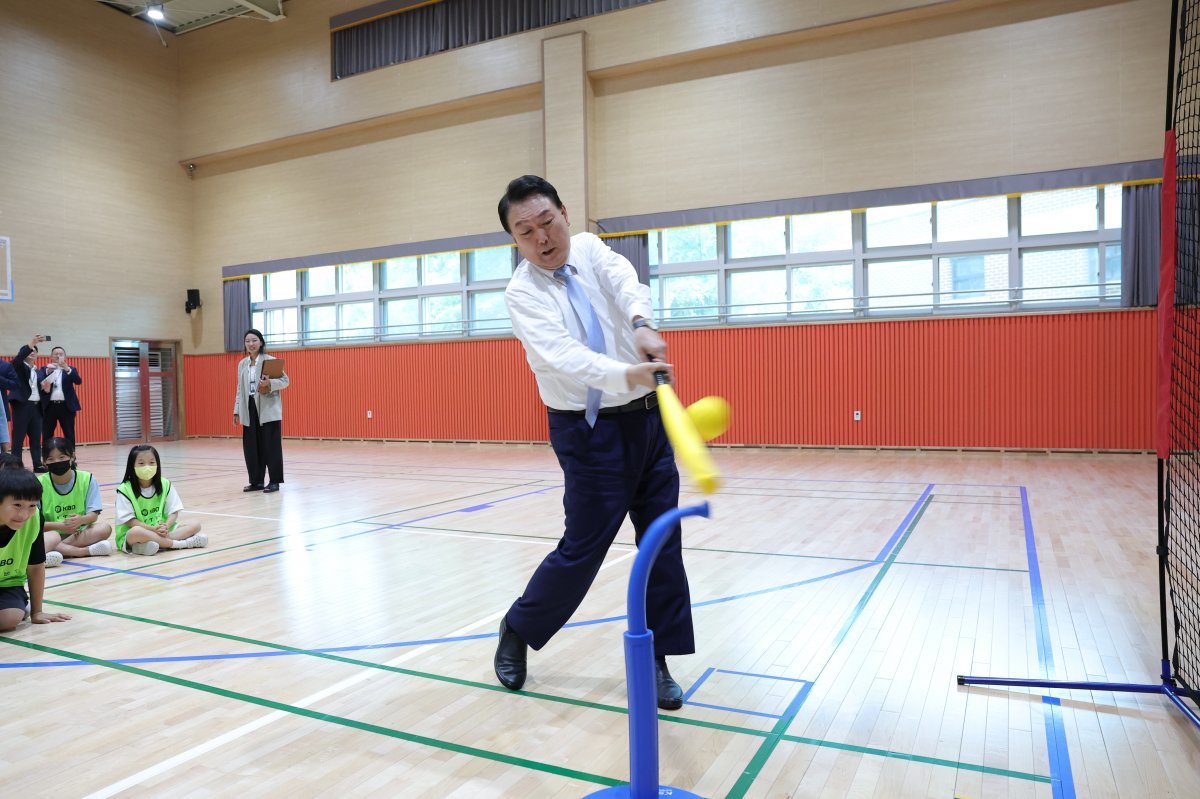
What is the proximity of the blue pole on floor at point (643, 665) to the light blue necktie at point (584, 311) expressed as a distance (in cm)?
91

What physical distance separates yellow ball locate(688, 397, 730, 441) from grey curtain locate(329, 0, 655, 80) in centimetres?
1233

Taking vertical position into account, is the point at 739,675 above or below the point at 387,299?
below

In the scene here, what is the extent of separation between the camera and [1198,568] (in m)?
3.93

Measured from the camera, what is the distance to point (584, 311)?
2408mm

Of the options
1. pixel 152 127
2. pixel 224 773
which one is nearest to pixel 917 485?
pixel 224 773

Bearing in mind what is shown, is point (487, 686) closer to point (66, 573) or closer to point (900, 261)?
point (66, 573)

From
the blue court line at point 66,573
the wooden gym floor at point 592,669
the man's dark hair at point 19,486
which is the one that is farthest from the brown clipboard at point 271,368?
the man's dark hair at point 19,486

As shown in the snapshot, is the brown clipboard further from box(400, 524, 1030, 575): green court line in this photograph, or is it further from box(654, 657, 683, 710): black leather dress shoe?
box(654, 657, 683, 710): black leather dress shoe

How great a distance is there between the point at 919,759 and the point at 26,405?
11.2 metres

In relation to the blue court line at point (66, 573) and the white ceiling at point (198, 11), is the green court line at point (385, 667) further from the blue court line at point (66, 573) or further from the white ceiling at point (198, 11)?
the white ceiling at point (198, 11)

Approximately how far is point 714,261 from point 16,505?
10.6 m

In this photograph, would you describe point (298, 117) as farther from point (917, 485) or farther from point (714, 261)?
point (917, 485)

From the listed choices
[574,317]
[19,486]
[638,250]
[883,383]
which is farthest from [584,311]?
[638,250]

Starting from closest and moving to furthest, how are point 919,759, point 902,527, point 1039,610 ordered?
point 919,759
point 1039,610
point 902,527
